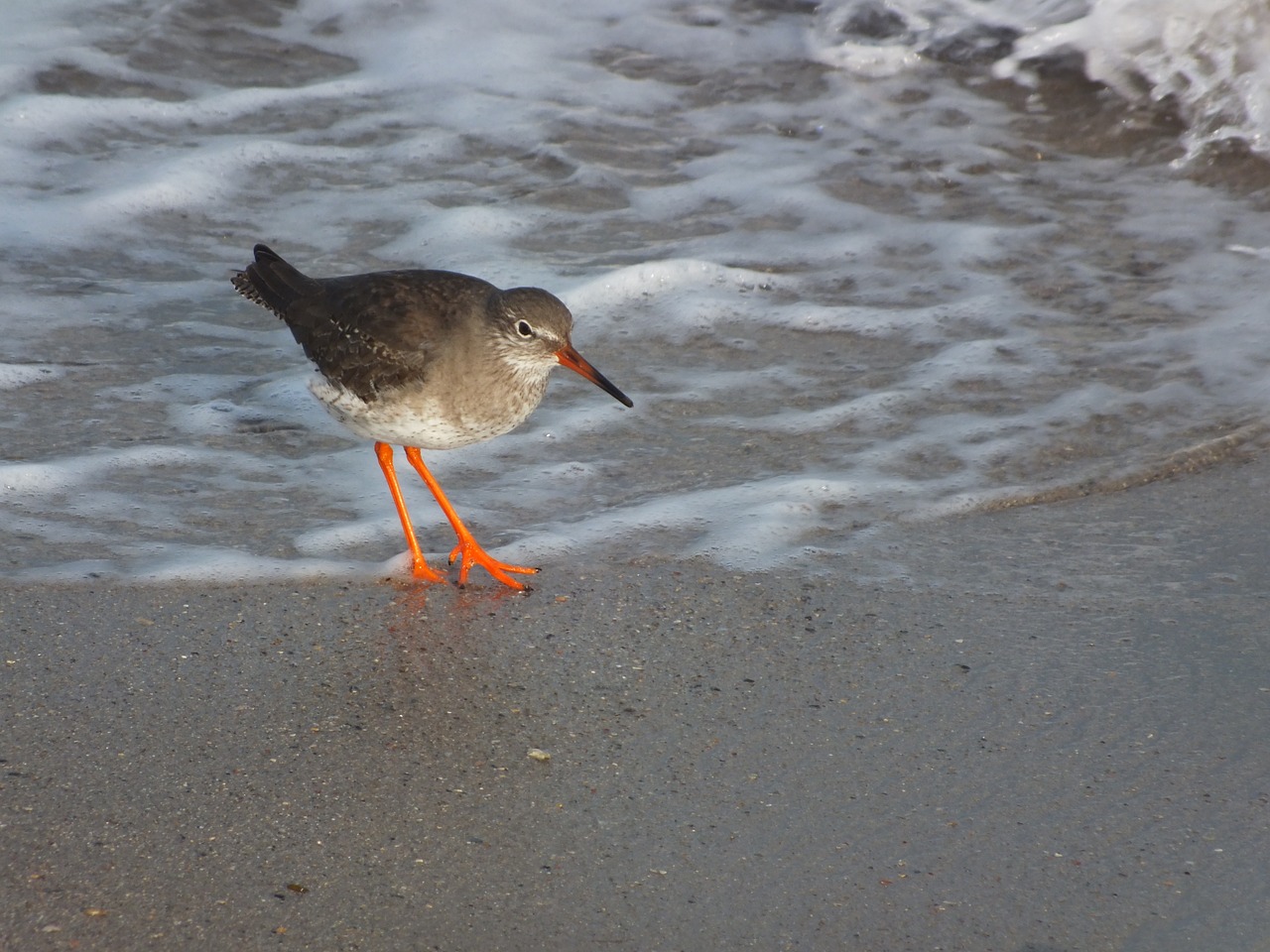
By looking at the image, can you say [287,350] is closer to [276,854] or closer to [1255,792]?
[276,854]

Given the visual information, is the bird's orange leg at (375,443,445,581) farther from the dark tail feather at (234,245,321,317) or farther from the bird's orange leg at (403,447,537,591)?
the dark tail feather at (234,245,321,317)

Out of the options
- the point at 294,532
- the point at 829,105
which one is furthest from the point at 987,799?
the point at 829,105

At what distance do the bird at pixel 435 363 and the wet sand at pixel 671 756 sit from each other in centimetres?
53

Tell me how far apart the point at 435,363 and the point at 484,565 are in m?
0.69

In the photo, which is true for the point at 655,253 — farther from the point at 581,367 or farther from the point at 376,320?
the point at 376,320

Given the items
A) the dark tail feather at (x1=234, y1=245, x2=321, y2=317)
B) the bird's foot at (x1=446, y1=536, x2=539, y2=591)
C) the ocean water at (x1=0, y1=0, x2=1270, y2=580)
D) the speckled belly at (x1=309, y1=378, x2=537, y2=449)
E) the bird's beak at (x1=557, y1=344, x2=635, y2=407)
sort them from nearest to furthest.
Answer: the bird's foot at (x1=446, y1=536, x2=539, y2=591)
the speckled belly at (x1=309, y1=378, x2=537, y2=449)
the bird's beak at (x1=557, y1=344, x2=635, y2=407)
the ocean water at (x1=0, y1=0, x2=1270, y2=580)
the dark tail feather at (x1=234, y1=245, x2=321, y2=317)

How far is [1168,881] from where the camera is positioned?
3.05 metres

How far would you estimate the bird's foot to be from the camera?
14.6 feet

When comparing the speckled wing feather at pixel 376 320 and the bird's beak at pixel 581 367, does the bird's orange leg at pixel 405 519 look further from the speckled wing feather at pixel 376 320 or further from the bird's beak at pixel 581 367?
the bird's beak at pixel 581 367

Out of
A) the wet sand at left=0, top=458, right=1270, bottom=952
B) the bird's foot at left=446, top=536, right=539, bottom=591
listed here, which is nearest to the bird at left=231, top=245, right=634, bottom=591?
the bird's foot at left=446, top=536, right=539, bottom=591

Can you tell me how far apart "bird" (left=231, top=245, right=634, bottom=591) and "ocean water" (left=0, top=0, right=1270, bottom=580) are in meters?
0.22

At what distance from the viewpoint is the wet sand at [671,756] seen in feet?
9.64

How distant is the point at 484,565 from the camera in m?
4.46

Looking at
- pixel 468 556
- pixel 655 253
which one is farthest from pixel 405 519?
pixel 655 253
